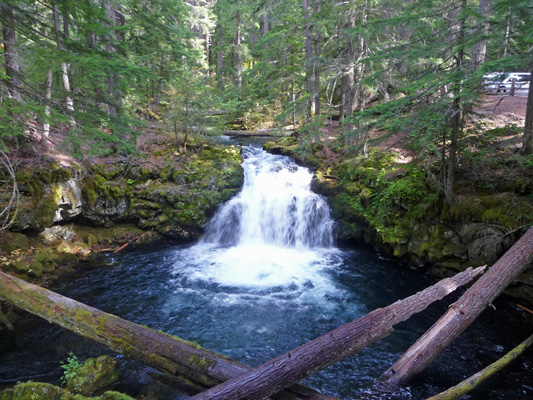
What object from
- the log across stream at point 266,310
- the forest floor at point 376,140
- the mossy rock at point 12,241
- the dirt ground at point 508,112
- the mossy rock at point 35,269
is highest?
the dirt ground at point 508,112

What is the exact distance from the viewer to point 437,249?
26.5ft

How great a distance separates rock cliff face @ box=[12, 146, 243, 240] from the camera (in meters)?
8.77

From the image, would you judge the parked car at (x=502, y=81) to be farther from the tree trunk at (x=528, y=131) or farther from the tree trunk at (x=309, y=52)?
the tree trunk at (x=309, y=52)

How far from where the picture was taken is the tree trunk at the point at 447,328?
4.37 meters

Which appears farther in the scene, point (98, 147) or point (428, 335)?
point (98, 147)

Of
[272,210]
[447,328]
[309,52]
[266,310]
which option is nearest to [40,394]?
[266,310]

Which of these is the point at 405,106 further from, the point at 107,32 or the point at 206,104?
the point at 206,104

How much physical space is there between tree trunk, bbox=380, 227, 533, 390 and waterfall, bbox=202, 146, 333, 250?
644 centimetres

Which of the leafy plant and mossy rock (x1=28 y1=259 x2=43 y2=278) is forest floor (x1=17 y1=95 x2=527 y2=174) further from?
the leafy plant

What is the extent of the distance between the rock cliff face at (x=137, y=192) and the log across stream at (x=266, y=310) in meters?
1.32

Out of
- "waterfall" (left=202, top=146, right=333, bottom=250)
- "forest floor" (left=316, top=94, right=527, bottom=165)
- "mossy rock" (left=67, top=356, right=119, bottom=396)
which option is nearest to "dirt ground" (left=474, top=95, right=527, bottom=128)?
"forest floor" (left=316, top=94, right=527, bottom=165)

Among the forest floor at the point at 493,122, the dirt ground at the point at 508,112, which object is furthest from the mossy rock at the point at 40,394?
the dirt ground at the point at 508,112

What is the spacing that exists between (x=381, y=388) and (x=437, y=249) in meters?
4.82

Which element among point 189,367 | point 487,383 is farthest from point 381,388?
point 189,367
